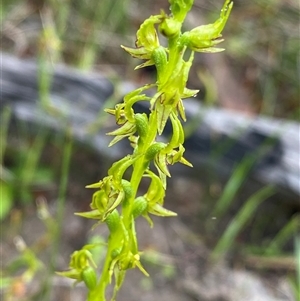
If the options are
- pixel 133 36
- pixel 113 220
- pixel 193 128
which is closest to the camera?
pixel 113 220

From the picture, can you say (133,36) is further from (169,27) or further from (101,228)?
(169,27)

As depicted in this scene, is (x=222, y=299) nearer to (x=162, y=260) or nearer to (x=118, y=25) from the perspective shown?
(x=162, y=260)

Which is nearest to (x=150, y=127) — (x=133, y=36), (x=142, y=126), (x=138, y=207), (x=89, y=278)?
(x=142, y=126)

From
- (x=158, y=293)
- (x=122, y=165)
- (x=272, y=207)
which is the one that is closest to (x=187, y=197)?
(x=272, y=207)

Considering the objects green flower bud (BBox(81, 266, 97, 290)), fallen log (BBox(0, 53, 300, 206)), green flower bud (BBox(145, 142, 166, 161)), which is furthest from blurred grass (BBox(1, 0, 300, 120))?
green flower bud (BBox(145, 142, 166, 161))

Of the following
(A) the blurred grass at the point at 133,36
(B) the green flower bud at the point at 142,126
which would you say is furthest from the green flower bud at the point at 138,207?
(A) the blurred grass at the point at 133,36

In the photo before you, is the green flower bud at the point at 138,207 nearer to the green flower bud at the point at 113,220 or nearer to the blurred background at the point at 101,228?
the green flower bud at the point at 113,220

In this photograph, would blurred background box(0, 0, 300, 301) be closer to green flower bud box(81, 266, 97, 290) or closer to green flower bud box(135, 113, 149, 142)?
green flower bud box(81, 266, 97, 290)

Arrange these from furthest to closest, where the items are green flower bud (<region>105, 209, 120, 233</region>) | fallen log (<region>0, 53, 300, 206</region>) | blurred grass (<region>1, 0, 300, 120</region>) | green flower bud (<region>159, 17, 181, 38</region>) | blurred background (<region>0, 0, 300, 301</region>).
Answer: blurred grass (<region>1, 0, 300, 120</region>) < fallen log (<region>0, 53, 300, 206</region>) < blurred background (<region>0, 0, 300, 301</region>) < green flower bud (<region>105, 209, 120, 233</region>) < green flower bud (<region>159, 17, 181, 38</region>)

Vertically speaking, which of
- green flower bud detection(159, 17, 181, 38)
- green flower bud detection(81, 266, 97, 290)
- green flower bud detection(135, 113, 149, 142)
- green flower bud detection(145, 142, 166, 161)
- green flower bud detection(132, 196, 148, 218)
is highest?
green flower bud detection(159, 17, 181, 38)
